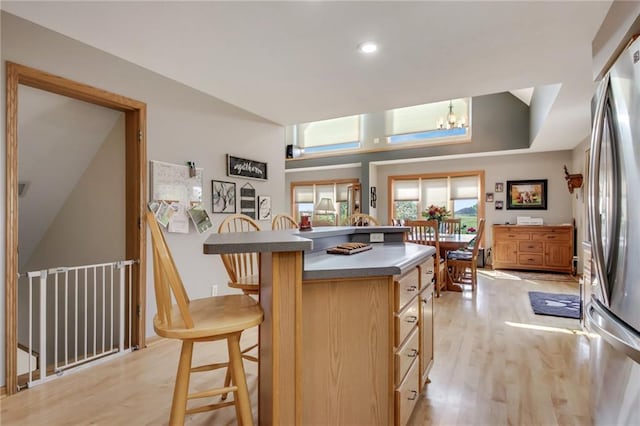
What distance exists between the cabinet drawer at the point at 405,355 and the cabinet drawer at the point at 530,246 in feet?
18.1

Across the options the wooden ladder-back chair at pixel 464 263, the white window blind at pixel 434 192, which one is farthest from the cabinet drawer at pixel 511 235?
the wooden ladder-back chair at pixel 464 263

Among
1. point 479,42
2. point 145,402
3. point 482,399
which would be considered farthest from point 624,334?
point 145,402

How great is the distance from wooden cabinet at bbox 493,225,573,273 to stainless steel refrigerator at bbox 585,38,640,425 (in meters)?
5.30

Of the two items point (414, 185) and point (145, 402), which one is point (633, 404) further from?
point (414, 185)

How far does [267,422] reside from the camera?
143 cm

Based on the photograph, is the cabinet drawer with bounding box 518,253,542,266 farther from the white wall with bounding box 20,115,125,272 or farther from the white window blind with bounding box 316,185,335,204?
the white wall with bounding box 20,115,125,272

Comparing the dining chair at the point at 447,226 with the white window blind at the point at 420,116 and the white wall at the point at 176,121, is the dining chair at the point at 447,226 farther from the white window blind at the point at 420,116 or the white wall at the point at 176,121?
the white wall at the point at 176,121

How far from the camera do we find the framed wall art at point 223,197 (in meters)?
3.50

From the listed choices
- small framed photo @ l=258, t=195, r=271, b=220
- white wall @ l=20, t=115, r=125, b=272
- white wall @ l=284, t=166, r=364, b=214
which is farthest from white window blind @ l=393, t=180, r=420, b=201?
white wall @ l=20, t=115, r=125, b=272

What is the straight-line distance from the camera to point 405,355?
154 cm

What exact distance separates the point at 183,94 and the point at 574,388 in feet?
12.5

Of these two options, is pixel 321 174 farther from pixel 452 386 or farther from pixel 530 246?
pixel 452 386

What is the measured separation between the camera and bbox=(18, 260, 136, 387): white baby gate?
2.29m

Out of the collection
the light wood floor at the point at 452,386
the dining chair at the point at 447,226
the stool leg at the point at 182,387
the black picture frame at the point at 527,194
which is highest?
the black picture frame at the point at 527,194
